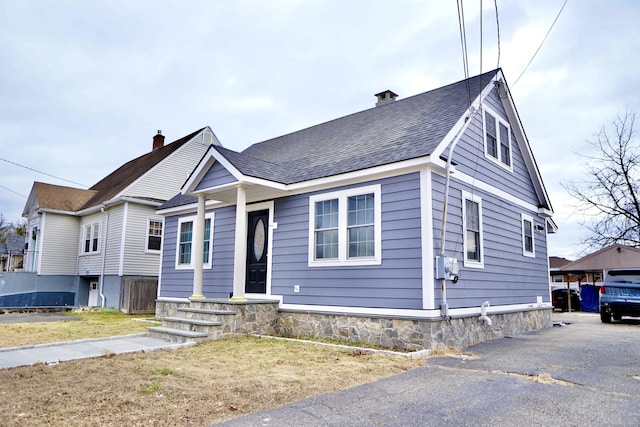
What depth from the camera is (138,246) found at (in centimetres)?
1722

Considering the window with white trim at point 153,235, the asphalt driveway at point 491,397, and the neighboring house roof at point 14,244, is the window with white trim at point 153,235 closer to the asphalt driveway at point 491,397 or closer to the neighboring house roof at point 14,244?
the asphalt driveway at point 491,397

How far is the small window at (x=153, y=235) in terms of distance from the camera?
17.7 m

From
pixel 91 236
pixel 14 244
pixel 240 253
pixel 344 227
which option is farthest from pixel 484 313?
pixel 14 244

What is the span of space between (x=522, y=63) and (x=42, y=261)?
20.2 m

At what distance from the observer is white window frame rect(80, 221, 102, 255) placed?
60.2 feet

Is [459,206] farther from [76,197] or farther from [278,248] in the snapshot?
[76,197]

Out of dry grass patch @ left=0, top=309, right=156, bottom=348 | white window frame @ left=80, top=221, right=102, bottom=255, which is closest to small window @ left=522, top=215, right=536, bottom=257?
dry grass patch @ left=0, top=309, right=156, bottom=348

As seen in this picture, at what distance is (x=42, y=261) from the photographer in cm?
→ 1911

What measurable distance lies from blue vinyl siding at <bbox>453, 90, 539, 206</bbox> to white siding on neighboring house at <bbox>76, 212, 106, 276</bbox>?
15362 millimetres

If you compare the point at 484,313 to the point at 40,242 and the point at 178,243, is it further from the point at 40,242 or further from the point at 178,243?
the point at 40,242

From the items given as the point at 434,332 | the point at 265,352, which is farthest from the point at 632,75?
the point at 265,352

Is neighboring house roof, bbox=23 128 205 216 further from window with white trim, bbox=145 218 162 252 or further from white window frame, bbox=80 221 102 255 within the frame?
window with white trim, bbox=145 218 162 252

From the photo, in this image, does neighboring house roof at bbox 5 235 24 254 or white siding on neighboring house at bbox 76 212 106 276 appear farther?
neighboring house roof at bbox 5 235 24 254

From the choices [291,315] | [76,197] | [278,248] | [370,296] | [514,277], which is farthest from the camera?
[76,197]
